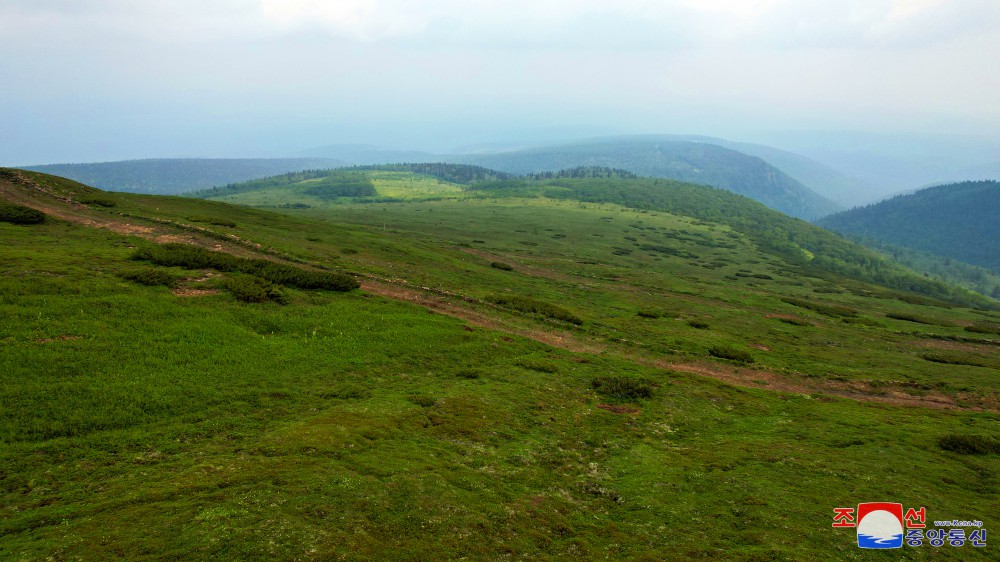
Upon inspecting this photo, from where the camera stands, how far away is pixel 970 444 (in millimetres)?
26516

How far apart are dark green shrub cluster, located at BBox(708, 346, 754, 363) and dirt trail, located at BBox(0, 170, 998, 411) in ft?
7.86

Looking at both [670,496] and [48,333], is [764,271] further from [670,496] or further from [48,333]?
[48,333]

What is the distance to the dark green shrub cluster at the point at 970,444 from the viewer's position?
26.1 m

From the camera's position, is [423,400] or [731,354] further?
[731,354]

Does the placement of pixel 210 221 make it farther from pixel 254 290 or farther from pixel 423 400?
pixel 423 400

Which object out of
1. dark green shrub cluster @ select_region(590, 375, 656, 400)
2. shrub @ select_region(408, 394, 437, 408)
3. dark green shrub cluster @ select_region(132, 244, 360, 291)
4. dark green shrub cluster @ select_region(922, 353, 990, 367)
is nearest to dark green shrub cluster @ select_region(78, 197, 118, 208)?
dark green shrub cluster @ select_region(132, 244, 360, 291)

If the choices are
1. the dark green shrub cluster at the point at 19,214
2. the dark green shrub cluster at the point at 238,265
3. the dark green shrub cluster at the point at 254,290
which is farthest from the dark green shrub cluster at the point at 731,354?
the dark green shrub cluster at the point at 19,214

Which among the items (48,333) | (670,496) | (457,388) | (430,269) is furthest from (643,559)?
(430,269)

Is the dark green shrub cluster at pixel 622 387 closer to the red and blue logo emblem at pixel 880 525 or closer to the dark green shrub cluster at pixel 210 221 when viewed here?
the red and blue logo emblem at pixel 880 525

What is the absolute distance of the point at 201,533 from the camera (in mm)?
13359

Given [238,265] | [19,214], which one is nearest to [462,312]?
[238,265]

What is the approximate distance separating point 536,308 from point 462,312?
10.1m

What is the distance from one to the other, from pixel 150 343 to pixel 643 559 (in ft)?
92.4

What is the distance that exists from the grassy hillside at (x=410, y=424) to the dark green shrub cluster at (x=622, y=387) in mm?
178
